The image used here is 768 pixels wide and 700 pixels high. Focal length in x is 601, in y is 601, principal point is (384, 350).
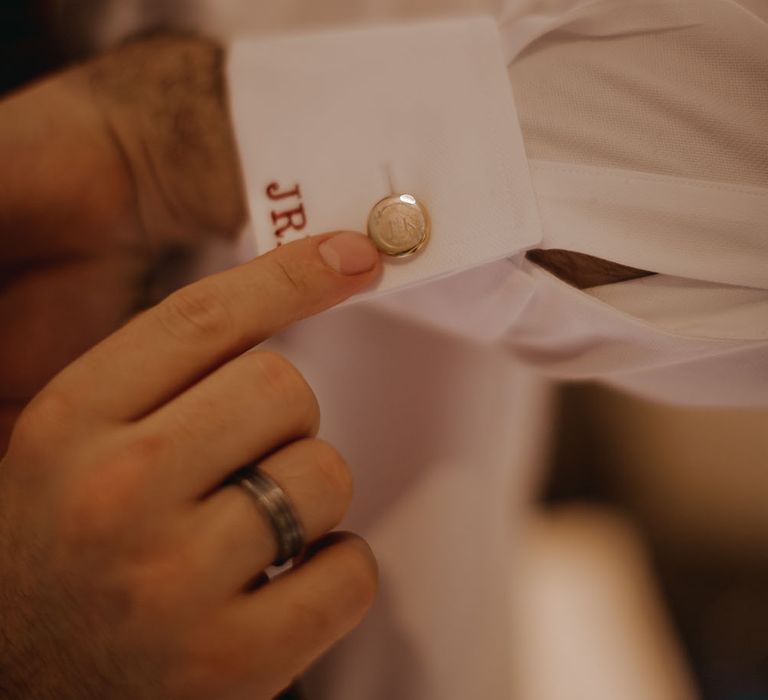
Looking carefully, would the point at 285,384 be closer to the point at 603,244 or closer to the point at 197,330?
the point at 197,330

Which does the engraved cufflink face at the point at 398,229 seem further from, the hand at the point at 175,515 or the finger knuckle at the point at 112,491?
the finger knuckle at the point at 112,491

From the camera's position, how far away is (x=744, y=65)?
0.44 meters

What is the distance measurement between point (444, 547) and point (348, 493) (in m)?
0.35

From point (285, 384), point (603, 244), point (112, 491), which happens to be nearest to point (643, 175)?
point (603, 244)

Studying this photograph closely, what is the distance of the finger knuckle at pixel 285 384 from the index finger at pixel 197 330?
0.08ft

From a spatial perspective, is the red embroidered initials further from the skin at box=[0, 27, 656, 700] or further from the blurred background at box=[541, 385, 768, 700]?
the blurred background at box=[541, 385, 768, 700]

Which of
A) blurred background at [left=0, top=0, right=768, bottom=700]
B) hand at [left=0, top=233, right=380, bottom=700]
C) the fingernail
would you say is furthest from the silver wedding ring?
blurred background at [left=0, top=0, right=768, bottom=700]

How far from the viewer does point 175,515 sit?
1.20 feet

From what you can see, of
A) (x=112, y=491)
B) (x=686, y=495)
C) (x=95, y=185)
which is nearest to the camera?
(x=112, y=491)

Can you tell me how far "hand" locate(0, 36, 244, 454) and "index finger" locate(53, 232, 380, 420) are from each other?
210 mm

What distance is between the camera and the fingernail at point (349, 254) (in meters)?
0.42

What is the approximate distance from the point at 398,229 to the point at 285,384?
15 cm

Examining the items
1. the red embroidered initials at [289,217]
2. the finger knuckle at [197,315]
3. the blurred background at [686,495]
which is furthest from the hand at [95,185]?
the blurred background at [686,495]

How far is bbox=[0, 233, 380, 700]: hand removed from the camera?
0.36 m
